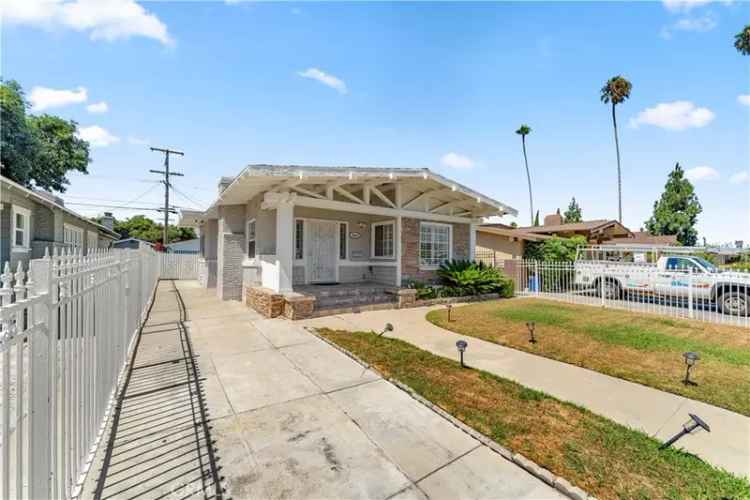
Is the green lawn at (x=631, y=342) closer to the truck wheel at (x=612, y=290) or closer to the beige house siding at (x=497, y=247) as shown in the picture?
the truck wheel at (x=612, y=290)

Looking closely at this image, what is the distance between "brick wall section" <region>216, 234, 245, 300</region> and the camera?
11906 millimetres

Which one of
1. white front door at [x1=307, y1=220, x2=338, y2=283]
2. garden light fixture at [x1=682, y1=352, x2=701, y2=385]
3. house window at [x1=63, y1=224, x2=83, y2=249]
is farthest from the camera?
house window at [x1=63, y1=224, x2=83, y2=249]

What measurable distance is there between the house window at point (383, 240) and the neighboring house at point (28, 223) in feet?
30.1

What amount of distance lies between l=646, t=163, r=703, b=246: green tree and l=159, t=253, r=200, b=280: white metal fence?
154ft

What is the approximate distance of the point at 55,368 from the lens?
1.94m

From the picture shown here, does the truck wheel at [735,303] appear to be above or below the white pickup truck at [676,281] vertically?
below

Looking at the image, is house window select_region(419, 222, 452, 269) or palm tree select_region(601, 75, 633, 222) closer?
house window select_region(419, 222, 452, 269)

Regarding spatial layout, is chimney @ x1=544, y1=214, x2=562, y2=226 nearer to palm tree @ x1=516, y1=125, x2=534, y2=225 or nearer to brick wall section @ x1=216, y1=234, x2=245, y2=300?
palm tree @ x1=516, y1=125, x2=534, y2=225

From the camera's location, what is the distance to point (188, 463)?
2.64 metres

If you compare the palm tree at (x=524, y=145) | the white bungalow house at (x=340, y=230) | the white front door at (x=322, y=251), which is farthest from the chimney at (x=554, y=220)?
the white front door at (x=322, y=251)

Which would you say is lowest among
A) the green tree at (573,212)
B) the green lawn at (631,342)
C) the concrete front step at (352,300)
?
the green lawn at (631,342)

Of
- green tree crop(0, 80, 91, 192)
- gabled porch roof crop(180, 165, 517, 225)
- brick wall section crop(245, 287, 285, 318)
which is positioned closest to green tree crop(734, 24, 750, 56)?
gabled porch roof crop(180, 165, 517, 225)

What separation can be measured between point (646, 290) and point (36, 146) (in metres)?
31.5

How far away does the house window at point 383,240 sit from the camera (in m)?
11.6
